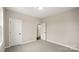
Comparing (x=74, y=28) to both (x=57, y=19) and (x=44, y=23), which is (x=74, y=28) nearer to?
(x=57, y=19)

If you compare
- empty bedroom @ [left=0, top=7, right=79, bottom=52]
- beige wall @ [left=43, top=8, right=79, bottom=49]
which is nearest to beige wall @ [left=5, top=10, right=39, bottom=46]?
empty bedroom @ [left=0, top=7, right=79, bottom=52]

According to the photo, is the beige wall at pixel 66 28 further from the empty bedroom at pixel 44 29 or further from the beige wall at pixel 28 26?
the beige wall at pixel 28 26

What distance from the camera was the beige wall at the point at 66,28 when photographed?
2982 mm

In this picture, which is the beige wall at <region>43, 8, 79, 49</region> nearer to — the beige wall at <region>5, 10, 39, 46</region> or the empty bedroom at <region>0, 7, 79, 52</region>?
the empty bedroom at <region>0, 7, 79, 52</region>

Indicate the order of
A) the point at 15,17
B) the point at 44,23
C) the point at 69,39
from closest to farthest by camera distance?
the point at 69,39 → the point at 15,17 → the point at 44,23

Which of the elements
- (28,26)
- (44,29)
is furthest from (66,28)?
(28,26)

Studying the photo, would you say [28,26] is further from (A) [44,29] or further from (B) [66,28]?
(B) [66,28]

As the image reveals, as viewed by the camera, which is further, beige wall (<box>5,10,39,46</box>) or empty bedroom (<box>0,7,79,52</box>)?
beige wall (<box>5,10,39,46</box>)

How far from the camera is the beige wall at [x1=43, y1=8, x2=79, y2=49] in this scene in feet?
9.78

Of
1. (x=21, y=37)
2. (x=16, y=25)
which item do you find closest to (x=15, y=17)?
(x=16, y=25)

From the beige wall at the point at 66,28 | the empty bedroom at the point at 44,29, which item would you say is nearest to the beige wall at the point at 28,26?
the empty bedroom at the point at 44,29
